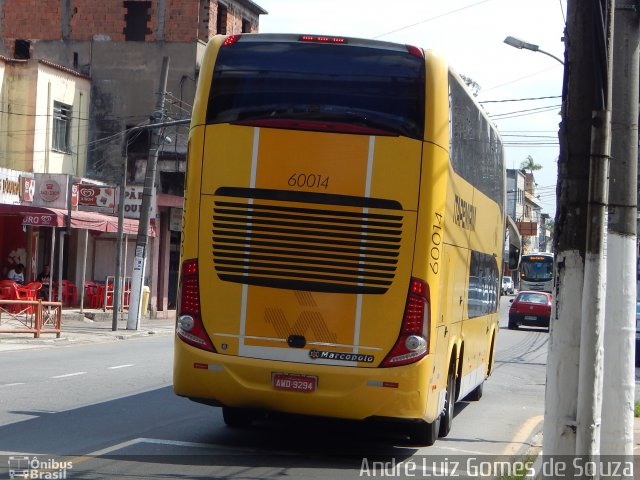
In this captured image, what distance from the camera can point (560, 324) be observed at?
8203mm

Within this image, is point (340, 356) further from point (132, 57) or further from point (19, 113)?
point (132, 57)

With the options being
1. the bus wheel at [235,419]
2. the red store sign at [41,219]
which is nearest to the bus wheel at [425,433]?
the bus wheel at [235,419]

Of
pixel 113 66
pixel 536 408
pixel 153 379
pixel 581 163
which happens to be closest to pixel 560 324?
pixel 581 163

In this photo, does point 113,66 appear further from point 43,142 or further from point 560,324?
point 560,324

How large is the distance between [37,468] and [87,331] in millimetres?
21514

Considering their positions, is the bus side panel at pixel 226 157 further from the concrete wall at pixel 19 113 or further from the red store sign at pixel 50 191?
the concrete wall at pixel 19 113

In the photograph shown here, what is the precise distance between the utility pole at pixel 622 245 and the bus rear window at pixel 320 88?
2.09 meters

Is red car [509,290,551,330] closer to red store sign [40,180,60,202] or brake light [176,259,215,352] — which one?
red store sign [40,180,60,202]

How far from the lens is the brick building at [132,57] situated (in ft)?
135

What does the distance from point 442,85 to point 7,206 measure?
74.0 ft

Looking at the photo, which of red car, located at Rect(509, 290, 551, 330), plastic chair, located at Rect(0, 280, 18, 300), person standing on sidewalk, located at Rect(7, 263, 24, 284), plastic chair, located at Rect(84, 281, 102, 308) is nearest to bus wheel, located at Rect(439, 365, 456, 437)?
plastic chair, located at Rect(0, 280, 18, 300)

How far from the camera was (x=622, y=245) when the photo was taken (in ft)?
28.8

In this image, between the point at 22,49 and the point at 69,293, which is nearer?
the point at 69,293

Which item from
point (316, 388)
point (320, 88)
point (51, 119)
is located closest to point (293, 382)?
point (316, 388)
